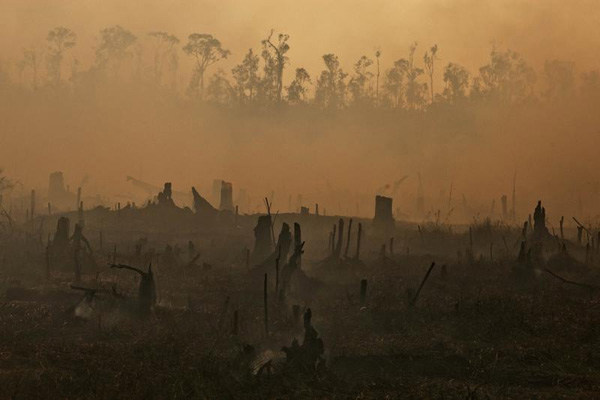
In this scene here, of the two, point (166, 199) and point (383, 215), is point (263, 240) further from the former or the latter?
point (166, 199)

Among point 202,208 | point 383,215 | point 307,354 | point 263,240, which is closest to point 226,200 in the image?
point 202,208

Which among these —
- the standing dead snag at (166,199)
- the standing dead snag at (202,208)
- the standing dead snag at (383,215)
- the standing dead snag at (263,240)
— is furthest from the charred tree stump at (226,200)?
the standing dead snag at (263,240)

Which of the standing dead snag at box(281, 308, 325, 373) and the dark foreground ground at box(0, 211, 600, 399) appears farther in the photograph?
the standing dead snag at box(281, 308, 325, 373)

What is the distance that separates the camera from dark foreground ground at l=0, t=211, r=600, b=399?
43.9ft

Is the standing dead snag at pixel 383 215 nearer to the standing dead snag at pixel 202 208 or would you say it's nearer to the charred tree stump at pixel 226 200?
the standing dead snag at pixel 202 208

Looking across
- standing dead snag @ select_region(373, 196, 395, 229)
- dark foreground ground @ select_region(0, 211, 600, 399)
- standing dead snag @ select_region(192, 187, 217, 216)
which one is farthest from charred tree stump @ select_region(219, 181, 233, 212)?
dark foreground ground @ select_region(0, 211, 600, 399)

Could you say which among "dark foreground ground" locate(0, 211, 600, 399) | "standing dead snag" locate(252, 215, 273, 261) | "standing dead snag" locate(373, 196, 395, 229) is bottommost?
"dark foreground ground" locate(0, 211, 600, 399)

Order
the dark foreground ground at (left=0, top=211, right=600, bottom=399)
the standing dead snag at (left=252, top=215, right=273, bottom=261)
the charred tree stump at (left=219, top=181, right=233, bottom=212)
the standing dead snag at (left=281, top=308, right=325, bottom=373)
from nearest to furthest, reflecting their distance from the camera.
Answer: the dark foreground ground at (left=0, top=211, right=600, bottom=399)
the standing dead snag at (left=281, top=308, right=325, bottom=373)
the standing dead snag at (left=252, top=215, right=273, bottom=261)
the charred tree stump at (left=219, top=181, right=233, bottom=212)

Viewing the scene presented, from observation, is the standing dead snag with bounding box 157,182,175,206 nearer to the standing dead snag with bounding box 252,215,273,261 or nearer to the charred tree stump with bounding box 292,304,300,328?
the standing dead snag with bounding box 252,215,273,261

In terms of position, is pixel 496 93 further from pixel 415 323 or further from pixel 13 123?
pixel 415 323

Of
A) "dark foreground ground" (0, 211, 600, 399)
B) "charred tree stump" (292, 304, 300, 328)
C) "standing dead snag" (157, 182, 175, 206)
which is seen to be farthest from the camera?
"standing dead snag" (157, 182, 175, 206)

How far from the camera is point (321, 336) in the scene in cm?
1731

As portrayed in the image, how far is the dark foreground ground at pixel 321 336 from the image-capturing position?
43.9 ft

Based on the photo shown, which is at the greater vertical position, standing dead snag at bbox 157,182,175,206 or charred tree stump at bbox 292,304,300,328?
standing dead snag at bbox 157,182,175,206
